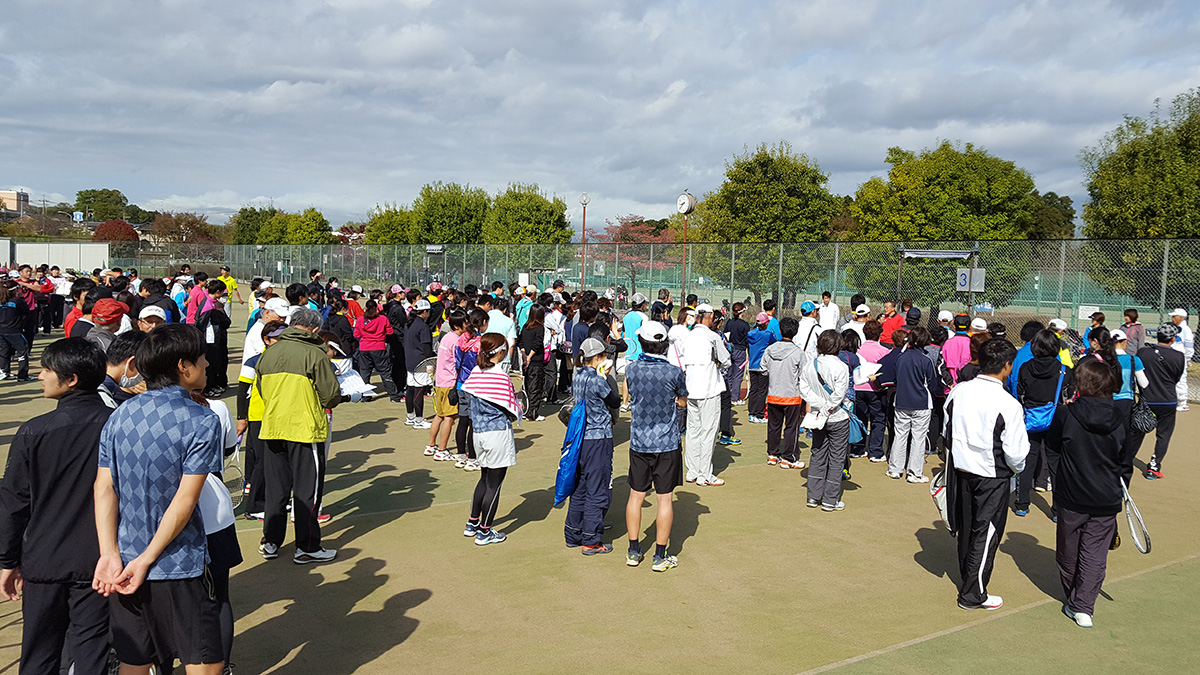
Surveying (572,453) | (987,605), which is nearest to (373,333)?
(572,453)

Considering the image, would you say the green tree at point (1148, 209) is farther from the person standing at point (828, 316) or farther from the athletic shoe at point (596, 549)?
the athletic shoe at point (596, 549)

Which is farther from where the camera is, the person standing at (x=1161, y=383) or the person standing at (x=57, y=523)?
the person standing at (x=1161, y=383)

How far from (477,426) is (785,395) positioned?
4223 millimetres

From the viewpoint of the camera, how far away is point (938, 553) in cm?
643

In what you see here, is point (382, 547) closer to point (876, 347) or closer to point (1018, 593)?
point (1018, 593)

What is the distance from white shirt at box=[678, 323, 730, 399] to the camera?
27.5ft

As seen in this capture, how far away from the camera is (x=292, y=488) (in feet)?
19.4

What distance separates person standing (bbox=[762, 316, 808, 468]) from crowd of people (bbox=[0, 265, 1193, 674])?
3cm

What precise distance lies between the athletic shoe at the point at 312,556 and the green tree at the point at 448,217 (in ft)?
152

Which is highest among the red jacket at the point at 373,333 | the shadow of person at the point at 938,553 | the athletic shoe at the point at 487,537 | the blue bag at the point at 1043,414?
the red jacket at the point at 373,333

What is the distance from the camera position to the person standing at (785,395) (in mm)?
8938

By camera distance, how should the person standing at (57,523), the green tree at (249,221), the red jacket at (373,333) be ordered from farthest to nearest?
the green tree at (249,221), the red jacket at (373,333), the person standing at (57,523)

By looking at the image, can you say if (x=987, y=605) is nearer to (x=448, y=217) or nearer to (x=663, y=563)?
(x=663, y=563)

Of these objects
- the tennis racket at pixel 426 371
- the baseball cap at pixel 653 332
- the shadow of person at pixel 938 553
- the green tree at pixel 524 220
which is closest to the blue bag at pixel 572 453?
the baseball cap at pixel 653 332
